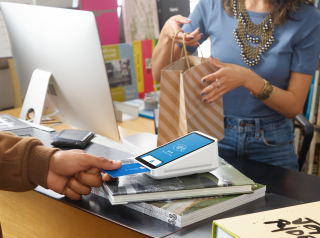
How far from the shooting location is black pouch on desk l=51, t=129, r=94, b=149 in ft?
3.18

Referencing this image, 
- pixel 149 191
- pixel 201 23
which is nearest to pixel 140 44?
pixel 201 23

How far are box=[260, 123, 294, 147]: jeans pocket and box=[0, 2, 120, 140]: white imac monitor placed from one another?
52 cm

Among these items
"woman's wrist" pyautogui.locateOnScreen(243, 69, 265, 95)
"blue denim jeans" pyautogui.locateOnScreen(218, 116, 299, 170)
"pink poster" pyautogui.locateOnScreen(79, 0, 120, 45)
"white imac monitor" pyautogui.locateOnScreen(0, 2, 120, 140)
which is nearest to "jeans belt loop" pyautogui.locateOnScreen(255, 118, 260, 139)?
"blue denim jeans" pyautogui.locateOnScreen(218, 116, 299, 170)

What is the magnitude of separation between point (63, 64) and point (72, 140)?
301 mm

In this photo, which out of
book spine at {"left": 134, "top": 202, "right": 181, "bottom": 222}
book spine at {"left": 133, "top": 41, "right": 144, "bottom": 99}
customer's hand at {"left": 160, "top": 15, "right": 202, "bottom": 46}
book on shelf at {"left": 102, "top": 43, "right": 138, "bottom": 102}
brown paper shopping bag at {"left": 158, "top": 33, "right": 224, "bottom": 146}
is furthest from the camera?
book spine at {"left": 133, "top": 41, "right": 144, "bottom": 99}

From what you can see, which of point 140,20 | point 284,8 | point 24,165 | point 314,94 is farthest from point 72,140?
point 314,94

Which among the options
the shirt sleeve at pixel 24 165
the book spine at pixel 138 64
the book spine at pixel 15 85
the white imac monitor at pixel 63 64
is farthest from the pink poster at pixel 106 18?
the shirt sleeve at pixel 24 165

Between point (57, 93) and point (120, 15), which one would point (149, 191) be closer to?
point (57, 93)

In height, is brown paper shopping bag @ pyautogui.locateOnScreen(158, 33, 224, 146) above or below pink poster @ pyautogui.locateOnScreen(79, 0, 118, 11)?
below

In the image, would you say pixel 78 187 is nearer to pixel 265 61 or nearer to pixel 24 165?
pixel 24 165

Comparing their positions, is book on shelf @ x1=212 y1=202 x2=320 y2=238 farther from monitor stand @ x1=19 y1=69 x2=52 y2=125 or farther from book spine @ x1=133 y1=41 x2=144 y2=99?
book spine @ x1=133 y1=41 x2=144 y2=99

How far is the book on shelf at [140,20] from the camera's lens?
7.18 feet

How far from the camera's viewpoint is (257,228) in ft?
1.54

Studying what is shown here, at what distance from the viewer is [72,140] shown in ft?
3.21
